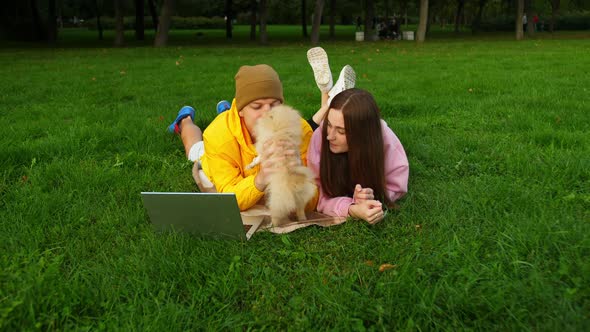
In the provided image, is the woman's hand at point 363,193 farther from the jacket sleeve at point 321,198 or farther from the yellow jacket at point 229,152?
the yellow jacket at point 229,152

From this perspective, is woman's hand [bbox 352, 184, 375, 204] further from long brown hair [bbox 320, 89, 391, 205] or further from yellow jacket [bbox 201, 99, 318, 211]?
yellow jacket [bbox 201, 99, 318, 211]

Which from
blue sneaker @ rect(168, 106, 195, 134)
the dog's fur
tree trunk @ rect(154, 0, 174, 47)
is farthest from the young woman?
tree trunk @ rect(154, 0, 174, 47)

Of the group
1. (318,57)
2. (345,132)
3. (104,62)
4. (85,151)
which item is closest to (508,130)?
(318,57)

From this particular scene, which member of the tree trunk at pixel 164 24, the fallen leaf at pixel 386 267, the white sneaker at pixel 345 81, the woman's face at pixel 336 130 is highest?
the tree trunk at pixel 164 24

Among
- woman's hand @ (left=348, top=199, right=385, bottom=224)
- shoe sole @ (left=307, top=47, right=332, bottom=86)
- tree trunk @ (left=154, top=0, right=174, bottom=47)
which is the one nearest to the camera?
woman's hand @ (left=348, top=199, right=385, bottom=224)

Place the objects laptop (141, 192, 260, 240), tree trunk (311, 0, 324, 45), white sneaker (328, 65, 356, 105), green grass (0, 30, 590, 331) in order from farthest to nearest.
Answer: tree trunk (311, 0, 324, 45) < white sneaker (328, 65, 356, 105) < laptop (141, 192, 260, 240) < green grass (0, 30, 590, 331)

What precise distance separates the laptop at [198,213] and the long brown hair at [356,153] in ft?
2.32

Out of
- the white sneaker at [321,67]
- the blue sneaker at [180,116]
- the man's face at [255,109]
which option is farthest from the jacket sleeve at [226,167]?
the blue sneaker at [180,116]

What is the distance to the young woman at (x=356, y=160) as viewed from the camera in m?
2.96

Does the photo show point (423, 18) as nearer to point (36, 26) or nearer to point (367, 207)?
point (367, 207)

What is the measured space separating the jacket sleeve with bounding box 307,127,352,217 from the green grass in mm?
170

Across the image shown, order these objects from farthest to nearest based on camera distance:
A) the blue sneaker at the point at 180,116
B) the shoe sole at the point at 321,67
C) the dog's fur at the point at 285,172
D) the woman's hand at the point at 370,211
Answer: the blue sneaker at the point at 180,116 < the shoe sole at the point at 321,67 < the woman's hand at the point at 370,211 < the dog's fur at the point at 285,172

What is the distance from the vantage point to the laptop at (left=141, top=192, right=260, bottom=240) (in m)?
2.51

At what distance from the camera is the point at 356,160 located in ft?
10.0
